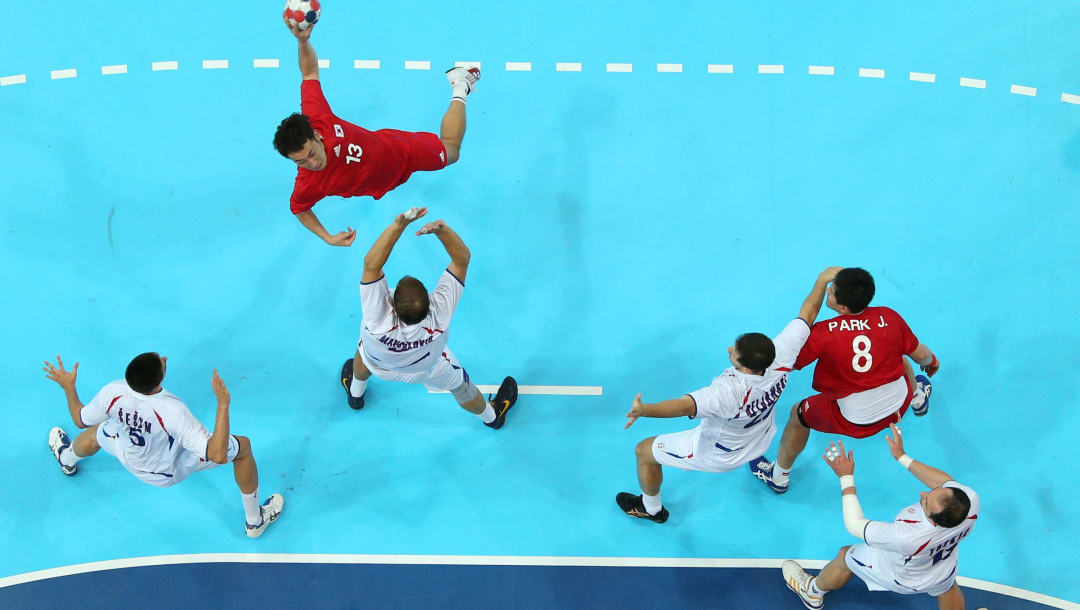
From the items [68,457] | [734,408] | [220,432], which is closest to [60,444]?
[68,457]

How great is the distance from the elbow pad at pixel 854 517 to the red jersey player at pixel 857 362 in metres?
0.81

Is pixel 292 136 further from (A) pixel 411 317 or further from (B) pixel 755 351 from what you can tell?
(B) pixel 755 351

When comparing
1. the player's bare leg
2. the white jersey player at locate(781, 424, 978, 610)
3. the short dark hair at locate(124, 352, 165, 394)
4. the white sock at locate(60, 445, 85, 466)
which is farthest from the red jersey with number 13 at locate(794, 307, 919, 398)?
the white sock at locate(60, 445, 85, 466)

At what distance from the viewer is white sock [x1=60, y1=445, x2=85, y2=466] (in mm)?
6618

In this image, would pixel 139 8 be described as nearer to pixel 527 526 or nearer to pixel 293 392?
pixel 293 392

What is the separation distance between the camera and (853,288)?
5.51 m

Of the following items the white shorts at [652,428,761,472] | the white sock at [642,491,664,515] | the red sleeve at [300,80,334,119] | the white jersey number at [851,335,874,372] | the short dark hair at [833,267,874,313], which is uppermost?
the red sleeve at [300,80,334,119]

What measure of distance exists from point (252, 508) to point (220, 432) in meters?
1.22

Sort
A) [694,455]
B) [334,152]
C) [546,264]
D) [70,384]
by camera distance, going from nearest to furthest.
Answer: [70,384] < [694,455] < [334,152] < [546,264]

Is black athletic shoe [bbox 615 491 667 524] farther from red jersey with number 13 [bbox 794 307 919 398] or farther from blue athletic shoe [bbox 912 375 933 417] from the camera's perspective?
blue athletic shoe [bbox 912 375 933 417]

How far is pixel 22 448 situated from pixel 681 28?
313 inches

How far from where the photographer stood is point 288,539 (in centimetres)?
664

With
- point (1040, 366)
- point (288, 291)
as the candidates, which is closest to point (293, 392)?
point (288, 291)

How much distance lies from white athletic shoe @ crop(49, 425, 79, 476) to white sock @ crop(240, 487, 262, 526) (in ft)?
5.45
